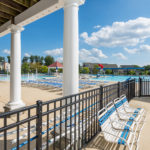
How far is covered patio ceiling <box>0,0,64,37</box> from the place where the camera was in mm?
3477

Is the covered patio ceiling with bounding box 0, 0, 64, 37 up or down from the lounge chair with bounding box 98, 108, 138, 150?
up

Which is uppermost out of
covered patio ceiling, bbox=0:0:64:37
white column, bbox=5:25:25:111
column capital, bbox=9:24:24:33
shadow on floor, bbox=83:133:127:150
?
covered patio ceiling, bbox=0:0:64:37

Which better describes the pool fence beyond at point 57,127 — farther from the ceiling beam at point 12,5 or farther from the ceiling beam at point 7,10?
the ceiling beam at point 7,10

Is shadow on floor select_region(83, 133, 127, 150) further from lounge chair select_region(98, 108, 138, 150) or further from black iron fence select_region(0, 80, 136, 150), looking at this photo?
lounge chair select_region(98, 108, 138, 150)

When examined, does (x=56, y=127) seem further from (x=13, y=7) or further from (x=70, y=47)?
(x=13, y=7)

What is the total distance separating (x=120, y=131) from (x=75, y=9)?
2.93 metres

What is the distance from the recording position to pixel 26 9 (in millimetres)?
4371

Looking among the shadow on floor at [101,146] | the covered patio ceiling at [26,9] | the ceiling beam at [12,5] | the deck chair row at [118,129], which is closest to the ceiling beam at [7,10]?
the covered patio ceiling at [26,9]

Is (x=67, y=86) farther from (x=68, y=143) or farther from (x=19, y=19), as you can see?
(x=19, y=19)

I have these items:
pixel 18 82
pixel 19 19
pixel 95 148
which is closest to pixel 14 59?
pixel 18 82

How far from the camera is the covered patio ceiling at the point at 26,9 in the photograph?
3477 mm

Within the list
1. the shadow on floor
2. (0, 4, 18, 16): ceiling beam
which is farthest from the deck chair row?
(0, 4, 18, 16): ceiling beam

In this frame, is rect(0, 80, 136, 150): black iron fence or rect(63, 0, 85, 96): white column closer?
rect(0, 80, 136, 150): black iron fence

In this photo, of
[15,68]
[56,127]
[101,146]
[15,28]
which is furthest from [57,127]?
[15,28]
